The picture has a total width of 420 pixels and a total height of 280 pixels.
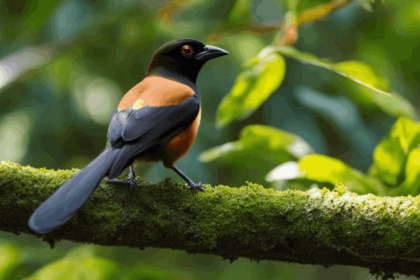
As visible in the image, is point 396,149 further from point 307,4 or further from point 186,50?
point 186,50

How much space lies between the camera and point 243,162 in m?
3.85

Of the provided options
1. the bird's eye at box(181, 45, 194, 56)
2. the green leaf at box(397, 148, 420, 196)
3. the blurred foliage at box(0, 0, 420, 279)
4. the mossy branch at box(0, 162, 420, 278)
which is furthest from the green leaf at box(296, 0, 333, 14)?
the mossy branch at box(0, 162, 420, 278)

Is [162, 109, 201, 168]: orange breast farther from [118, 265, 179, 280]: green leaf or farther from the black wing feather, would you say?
[118, 265, 179, 280]: green leaf

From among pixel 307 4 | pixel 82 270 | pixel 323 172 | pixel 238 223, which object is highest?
pixel 307 4

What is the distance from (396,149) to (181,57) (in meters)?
1.81

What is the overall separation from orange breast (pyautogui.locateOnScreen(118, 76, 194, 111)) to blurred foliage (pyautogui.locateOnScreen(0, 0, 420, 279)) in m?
0.84

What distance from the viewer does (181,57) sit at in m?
3.41

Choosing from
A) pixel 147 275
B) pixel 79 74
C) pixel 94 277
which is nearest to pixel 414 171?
pixel 147 275

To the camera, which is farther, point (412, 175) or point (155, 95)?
point (412, 175)

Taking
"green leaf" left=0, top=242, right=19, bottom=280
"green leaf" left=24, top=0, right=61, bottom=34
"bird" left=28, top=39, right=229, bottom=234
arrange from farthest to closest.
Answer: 1. "green leaf" left=24, top=0, right=61, bottom=34
2. "green leaf" left=0, top=242, right=19, bottom=280
3. "bird" left=28, top=39, right=229, bottom=234

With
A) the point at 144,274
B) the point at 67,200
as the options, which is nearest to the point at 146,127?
the point at 67,200

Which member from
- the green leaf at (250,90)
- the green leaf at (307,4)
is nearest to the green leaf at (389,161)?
the green leaf at (250,90)

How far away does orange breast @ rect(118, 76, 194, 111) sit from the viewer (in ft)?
8.60

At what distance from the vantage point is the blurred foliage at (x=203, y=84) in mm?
4246
